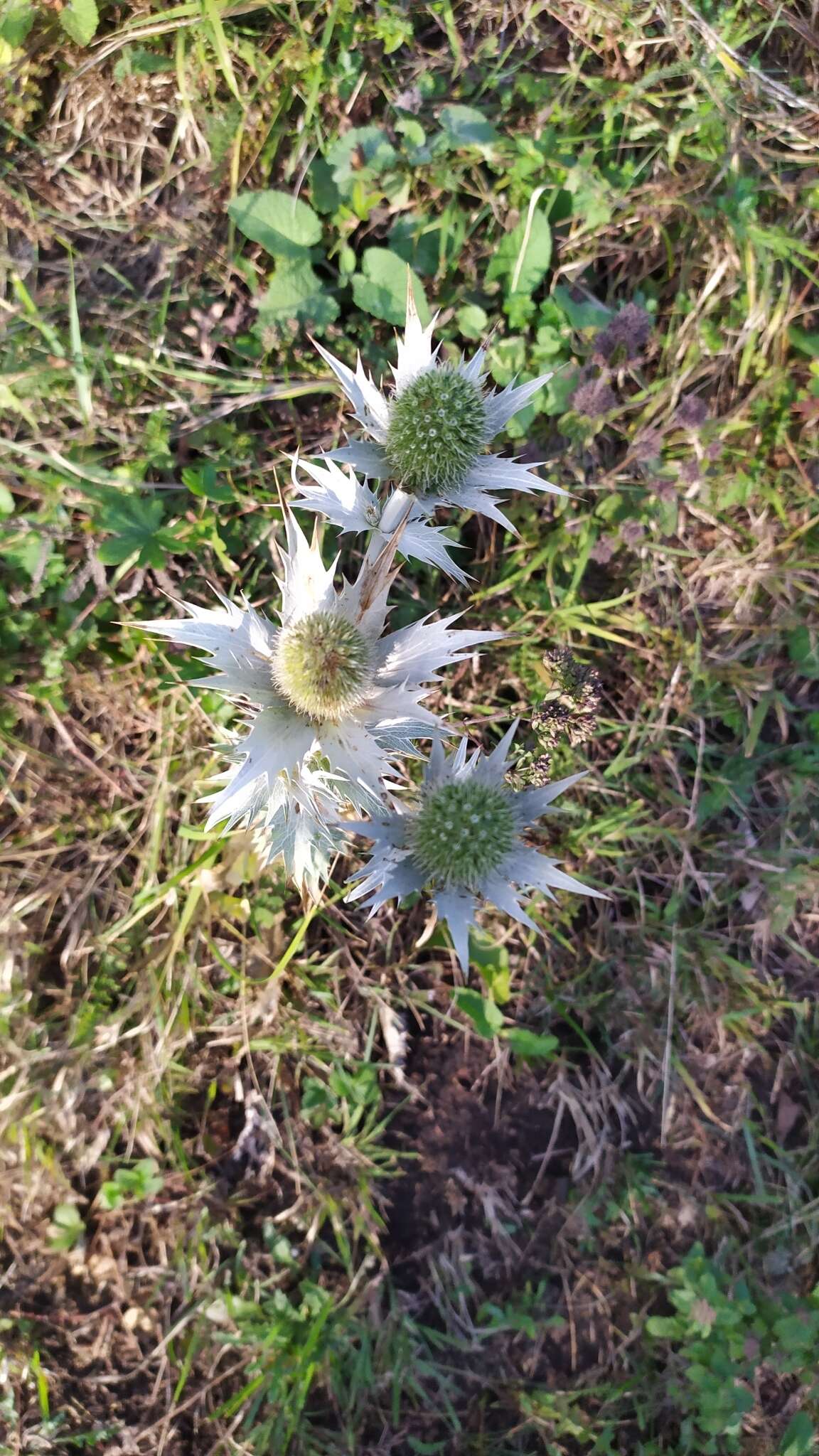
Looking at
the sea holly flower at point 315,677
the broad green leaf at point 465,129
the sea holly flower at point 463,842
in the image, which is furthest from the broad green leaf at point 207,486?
the broad green leaf at point 465,129

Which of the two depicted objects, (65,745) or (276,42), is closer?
(276,42)

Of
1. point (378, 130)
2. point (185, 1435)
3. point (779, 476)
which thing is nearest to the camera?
point (378, 130)

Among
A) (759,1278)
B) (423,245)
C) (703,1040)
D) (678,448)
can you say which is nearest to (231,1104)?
(703,1040)

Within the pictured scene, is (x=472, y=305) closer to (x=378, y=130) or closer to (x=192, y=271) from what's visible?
(x=378, y=130)

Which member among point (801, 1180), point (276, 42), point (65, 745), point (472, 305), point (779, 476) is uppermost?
point (276, 42)

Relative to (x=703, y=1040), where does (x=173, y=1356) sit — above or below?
below

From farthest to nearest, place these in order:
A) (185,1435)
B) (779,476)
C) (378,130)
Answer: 1. (779,476)
2. (185,1435)
3. (378,130)

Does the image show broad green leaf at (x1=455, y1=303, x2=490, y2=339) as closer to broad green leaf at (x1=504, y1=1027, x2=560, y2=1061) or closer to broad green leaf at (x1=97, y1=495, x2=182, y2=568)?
broad green leaf at (x1=97, y1=495, x2=182, y2=568)

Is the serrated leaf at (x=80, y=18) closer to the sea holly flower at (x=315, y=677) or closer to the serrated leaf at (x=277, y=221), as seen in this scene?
the serrated leaf at (x=277, y=221)
